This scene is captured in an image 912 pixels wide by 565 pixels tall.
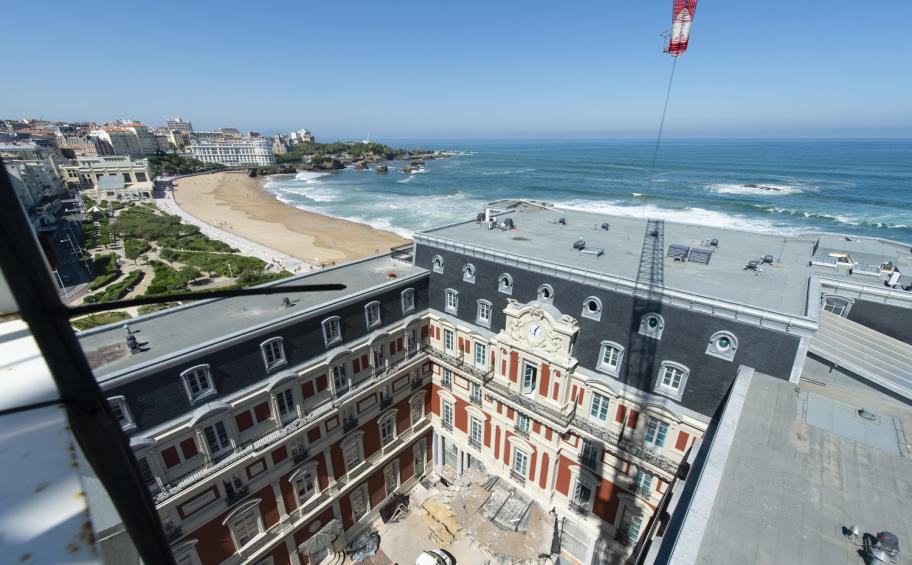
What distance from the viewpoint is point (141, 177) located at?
471 feet

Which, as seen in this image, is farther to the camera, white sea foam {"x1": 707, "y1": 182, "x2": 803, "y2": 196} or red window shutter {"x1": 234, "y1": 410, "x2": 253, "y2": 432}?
white sea foam {"x1": 707, "y1": 182, "x2": 803, "y2": 196}

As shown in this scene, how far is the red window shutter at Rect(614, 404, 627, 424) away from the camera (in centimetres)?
2453

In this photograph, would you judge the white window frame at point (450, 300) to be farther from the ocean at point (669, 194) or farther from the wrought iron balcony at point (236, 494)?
the ocean at point (669, 194)

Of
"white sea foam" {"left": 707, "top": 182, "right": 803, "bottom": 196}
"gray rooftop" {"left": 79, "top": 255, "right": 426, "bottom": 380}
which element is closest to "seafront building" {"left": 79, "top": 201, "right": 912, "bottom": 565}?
"gray rooftop" {"left": 79, "top": 255, "right": 426, "bottom": 380}

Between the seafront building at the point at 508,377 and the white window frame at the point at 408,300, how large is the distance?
23cm

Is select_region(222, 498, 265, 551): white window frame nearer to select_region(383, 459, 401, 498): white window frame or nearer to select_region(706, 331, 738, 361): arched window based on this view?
select_region(383, 459, 401, 498): white window frame

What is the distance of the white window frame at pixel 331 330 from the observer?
2606 centimetres

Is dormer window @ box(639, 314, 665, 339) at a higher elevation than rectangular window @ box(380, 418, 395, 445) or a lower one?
higher

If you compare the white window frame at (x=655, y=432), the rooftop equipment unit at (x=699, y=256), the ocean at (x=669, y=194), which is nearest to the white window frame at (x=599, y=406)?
the white window frame at (x=655, y=432)

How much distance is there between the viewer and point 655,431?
78.3 ft

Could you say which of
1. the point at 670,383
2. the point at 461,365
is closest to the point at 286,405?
the point at 461,365

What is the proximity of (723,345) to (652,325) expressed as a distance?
10.7 ft

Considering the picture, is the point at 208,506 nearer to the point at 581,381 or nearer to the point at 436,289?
the point at 436,289

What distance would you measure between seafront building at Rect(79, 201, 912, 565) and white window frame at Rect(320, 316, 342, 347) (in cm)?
12
